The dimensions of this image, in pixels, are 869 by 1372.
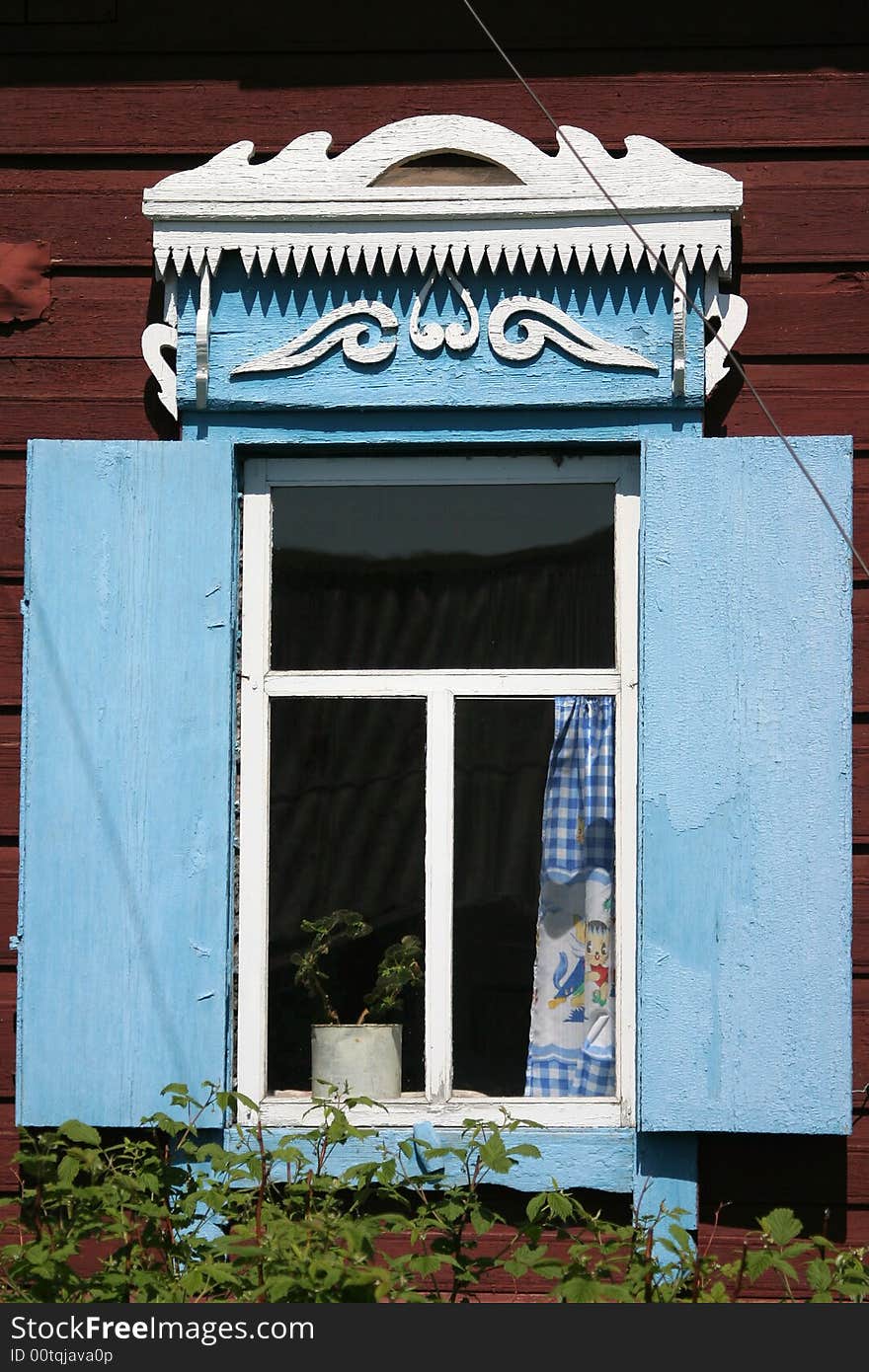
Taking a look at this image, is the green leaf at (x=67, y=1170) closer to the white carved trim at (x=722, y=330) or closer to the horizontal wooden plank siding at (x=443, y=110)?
the white carved trim at (x=722, y=330)

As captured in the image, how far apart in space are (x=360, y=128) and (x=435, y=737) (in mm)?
1208

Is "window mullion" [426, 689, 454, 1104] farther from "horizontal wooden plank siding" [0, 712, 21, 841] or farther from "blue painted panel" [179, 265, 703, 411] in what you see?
"horizontal wooden plank siding" [0, 712, 21, 841]

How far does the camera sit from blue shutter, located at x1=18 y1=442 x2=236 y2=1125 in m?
2.81

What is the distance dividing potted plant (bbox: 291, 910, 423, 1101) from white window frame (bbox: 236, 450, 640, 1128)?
0.04m

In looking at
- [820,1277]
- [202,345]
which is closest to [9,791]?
[202,345]

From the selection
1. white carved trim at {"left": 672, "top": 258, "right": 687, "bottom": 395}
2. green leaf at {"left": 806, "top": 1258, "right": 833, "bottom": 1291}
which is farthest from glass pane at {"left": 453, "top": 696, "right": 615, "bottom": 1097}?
green leaf at {"left": 806, "top": 1258, "right": 833, "bottom": 1291}

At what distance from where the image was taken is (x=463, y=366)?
2977mm

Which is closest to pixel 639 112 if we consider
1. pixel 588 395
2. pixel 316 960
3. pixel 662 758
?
pixel 588 395

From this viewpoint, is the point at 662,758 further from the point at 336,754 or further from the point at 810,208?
the point at 810,208

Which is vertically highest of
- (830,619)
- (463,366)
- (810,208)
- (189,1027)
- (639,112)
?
(639,112)

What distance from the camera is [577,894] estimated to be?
2.99 metres

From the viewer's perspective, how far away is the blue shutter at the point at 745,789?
2758 mm

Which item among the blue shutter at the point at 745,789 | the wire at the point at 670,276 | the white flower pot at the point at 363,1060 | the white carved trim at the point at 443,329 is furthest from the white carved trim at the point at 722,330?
the white flower pot at the point at 363,1060

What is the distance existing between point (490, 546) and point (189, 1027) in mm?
1069
